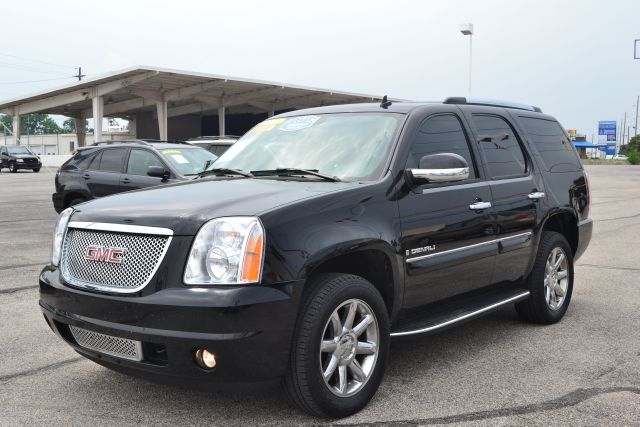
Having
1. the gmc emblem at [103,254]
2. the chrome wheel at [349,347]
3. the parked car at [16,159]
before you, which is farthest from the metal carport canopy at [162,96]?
the chrome wheel at [349,347]

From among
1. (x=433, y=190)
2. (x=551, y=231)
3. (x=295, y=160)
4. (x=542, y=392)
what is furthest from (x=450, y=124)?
(x=542, y=392)

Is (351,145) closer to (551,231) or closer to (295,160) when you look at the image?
(295,160)

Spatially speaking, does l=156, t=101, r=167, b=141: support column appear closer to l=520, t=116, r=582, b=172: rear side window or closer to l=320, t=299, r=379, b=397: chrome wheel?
l=520, t=116, r=582, b=172: rear side window

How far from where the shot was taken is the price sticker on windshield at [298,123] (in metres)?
4.94

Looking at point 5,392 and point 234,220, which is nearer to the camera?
point 234,220

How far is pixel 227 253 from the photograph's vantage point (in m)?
3.30

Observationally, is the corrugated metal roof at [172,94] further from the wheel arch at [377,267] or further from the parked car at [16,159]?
the wheel arch at [377,267]

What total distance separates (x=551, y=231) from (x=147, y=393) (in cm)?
359

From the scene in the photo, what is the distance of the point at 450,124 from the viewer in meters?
4.88

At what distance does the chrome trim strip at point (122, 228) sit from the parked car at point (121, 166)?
6.91 meters

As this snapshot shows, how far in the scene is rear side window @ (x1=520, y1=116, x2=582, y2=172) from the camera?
229 inches

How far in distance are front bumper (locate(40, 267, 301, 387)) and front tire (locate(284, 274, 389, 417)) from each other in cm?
11

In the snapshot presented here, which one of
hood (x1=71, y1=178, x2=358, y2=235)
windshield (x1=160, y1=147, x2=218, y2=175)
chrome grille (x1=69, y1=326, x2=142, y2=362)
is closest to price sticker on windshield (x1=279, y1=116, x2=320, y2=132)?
hood (x1=71, y1=178, x2=358, y2=235)

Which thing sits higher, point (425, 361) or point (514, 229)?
point (514, 229)
